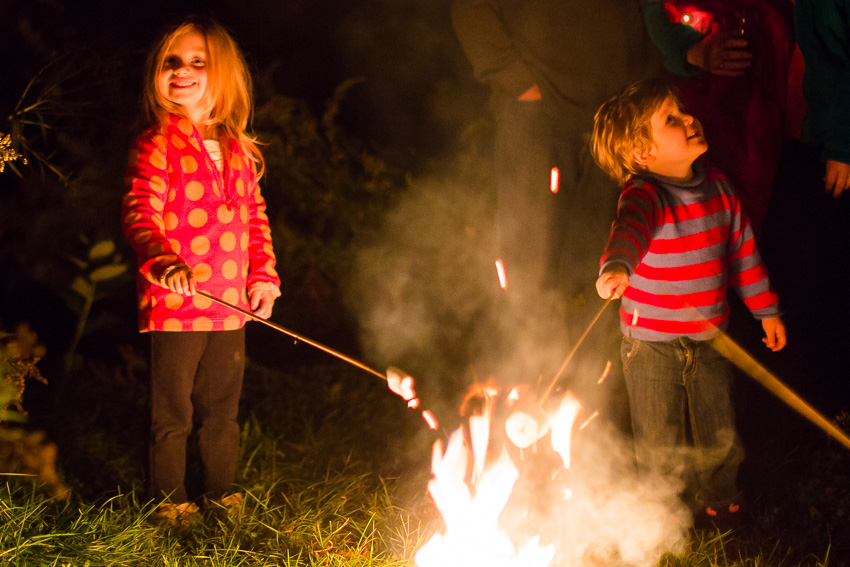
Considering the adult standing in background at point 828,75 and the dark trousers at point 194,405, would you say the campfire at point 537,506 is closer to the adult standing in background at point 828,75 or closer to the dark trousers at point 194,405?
the dark trousers at point 194,405

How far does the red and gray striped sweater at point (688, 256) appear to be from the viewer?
93.4 inches

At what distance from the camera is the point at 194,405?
2.66m

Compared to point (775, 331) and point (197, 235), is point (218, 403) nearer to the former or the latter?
point (197, 235)

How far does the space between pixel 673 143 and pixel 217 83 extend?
158 centimetres

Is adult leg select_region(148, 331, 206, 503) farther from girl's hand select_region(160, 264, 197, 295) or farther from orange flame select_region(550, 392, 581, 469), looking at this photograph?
orange flame select_region(550, 392, 581, 469)

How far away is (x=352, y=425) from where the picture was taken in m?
3.46

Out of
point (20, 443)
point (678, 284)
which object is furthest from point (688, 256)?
point (20, 443)

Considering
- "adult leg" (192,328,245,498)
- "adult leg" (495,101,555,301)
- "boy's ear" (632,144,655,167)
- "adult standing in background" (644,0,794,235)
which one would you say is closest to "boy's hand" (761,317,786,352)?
"adult standing in background" (644,0,794,235)

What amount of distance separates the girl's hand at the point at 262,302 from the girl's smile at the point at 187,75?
65 cm

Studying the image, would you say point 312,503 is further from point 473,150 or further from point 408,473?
point 473,150

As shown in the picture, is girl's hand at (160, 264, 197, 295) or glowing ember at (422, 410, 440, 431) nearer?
girl's hand at (160, 264, 197, 295)

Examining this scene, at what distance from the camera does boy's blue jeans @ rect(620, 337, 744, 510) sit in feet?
A: 8.07

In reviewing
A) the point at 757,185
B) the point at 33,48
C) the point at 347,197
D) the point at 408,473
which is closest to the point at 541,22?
the point at 757,185

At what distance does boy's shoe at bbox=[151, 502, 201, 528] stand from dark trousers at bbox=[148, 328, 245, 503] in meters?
0.04
